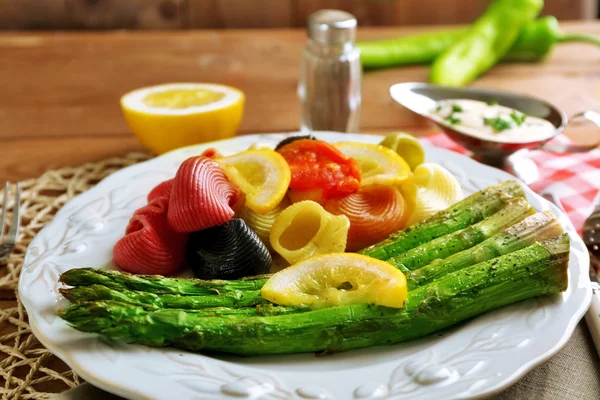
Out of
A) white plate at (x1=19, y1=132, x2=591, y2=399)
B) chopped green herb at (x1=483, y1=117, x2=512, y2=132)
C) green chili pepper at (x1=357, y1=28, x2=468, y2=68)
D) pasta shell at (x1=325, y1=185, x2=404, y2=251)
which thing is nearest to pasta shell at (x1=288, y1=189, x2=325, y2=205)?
pasta shell at (x1=325, y1=185, x2=404, y2=251)

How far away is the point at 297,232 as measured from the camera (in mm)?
2219

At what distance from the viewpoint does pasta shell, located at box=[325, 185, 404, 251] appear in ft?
7.24

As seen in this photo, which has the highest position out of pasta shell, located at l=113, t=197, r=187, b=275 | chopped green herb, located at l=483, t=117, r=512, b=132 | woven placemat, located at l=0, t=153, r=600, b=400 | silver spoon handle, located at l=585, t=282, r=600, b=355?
chopped green herb, located at l=483, t=117, r=512, b=132

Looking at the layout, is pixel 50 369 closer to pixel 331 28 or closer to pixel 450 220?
pixel 450 220

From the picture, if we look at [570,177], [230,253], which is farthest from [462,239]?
[570,177]

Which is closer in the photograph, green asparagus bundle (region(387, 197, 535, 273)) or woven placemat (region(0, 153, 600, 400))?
woven placemat (region(0, 153, 600, 400))

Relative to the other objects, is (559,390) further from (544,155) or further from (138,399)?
(544,155)

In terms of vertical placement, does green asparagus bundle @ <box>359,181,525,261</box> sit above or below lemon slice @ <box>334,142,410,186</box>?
below

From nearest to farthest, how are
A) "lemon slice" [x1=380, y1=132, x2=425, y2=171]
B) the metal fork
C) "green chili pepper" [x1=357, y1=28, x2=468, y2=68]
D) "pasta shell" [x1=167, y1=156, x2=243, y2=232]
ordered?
"pasta shell" [x1=167, y1=156, x2=243, y2=232]
the metal fork
"lemon slice" [x1=380, y1=132, x2=425, y2=171]
"green chili pepper" [x1=357, y1=28, x2=468, y2=68]

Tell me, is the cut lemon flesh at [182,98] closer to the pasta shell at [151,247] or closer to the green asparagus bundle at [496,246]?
the pasta shell at [151,247]

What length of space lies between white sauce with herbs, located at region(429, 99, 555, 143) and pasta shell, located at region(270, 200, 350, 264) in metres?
1.08

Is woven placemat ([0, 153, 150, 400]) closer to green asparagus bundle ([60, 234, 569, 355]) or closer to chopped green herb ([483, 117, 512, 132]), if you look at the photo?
green asparagus bundle ([60, 234, 569, 355])

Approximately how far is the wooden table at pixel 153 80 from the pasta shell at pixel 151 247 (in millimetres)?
1079

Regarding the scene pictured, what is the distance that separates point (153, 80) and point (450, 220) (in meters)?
2.45
